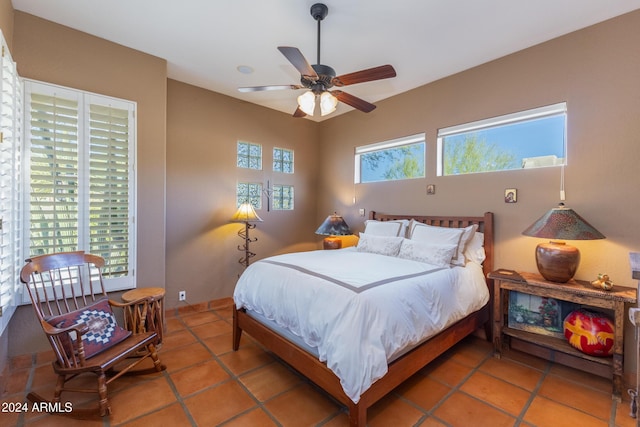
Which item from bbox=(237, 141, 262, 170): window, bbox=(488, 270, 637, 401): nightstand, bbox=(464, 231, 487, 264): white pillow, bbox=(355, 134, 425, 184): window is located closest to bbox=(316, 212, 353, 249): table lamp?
bbox=(355, 134, 425, 184): window

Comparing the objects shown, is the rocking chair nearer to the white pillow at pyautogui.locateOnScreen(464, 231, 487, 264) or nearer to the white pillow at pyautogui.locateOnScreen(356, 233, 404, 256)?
the white pillow at pyautogui.locateOnScreen(356, 233, 404, 256)

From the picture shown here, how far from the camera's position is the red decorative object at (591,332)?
215cm

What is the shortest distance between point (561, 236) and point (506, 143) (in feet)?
4.02

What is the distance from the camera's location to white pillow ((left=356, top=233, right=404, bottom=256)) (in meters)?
3.19

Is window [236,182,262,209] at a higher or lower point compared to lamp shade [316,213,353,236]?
higher

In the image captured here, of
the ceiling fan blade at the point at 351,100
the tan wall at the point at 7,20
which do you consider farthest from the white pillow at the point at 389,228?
the tan wall at the point at 7,20

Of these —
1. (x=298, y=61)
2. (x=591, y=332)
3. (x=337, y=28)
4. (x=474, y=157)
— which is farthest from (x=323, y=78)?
(x=591, y=332)

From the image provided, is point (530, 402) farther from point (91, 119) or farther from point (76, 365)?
point (91, 119)

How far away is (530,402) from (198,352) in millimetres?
2802

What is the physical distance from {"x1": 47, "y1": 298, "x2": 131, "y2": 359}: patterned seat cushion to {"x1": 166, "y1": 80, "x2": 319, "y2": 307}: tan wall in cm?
130

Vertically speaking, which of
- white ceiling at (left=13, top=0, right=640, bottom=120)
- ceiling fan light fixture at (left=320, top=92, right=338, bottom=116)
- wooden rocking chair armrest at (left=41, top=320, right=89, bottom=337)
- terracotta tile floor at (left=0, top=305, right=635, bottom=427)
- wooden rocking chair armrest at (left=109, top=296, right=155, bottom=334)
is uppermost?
white ceiling at (left=13, top=0, right=640, bottom=120)

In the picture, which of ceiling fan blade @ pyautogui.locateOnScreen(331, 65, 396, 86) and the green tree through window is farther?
the green tree through window

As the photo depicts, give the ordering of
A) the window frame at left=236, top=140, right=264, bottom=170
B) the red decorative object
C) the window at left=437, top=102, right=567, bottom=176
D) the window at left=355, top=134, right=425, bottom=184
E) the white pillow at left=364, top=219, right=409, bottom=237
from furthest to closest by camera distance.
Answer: the window frame at left=236, top=140, right=264, bottom=170 → the window at left=355, top=134, right=425, bottom=184 → the white pillow at left=364, top=219, right=409, bottom=237 → the window at left=437, top=102, right=567, bottom=176 → the red decorative object

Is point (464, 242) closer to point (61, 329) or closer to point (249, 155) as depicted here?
point (249, 155)
